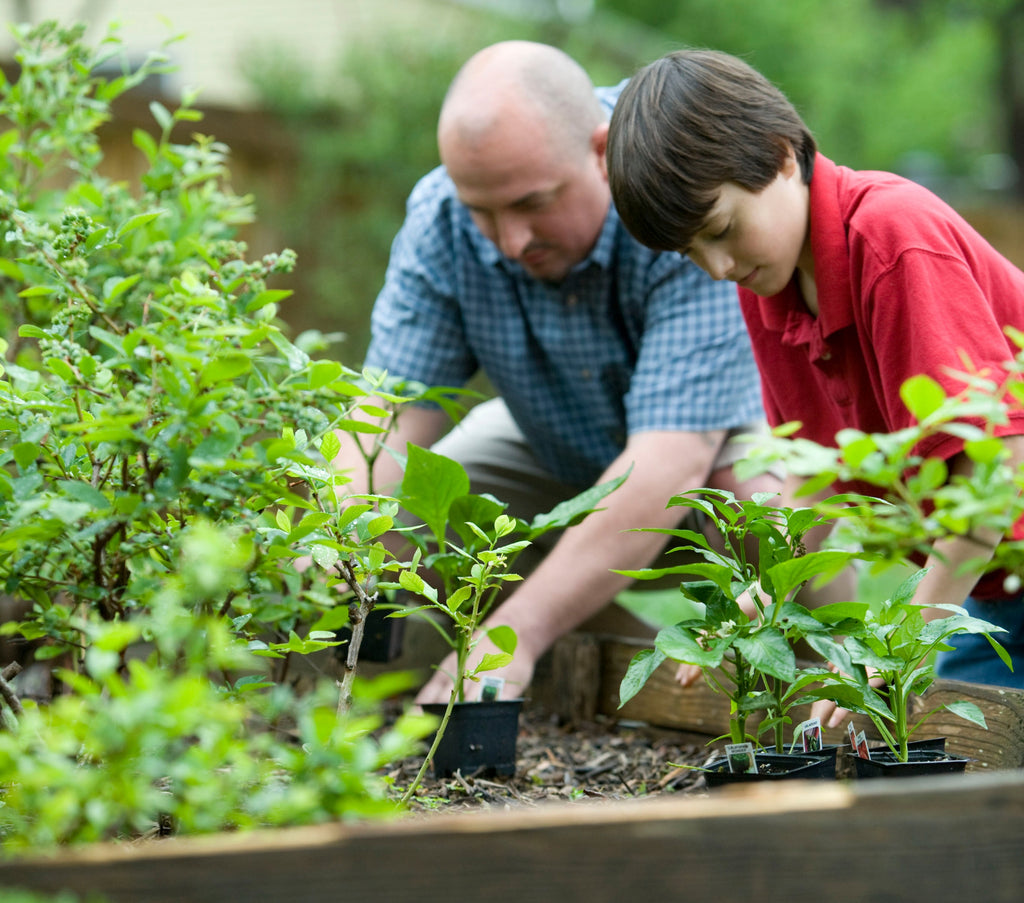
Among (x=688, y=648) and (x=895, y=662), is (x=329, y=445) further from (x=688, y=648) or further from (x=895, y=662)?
(x=895, y=662)

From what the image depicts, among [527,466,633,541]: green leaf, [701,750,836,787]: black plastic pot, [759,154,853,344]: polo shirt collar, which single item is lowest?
[701,750,836,787]: black plastic pot

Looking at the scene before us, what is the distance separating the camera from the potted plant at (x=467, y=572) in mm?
1300

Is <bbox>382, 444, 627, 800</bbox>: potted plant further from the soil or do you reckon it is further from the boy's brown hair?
the boy's brown hair

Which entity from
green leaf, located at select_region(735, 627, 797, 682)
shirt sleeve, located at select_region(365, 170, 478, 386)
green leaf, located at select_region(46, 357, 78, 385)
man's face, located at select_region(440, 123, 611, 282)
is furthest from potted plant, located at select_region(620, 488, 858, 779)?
shirt sleeve, located at select_region(365, 170, 478, 386)

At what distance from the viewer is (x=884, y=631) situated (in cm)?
127

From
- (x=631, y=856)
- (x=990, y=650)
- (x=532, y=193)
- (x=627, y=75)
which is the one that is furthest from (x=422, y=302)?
(x=627, y=75)

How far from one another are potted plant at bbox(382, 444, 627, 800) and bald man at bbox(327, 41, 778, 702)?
16cm

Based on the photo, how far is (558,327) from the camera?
2.64 metres

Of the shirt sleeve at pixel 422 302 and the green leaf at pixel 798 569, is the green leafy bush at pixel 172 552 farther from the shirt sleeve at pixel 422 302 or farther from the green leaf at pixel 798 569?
the shirt sleeve at pixel 422 302

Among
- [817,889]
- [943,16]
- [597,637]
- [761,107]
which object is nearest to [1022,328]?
[761,107]

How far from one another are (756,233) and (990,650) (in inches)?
42.0

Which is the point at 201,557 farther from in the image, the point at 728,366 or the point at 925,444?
the point at 728,366

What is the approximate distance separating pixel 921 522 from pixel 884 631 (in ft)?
1.77

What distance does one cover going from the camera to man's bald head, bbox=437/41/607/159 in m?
2.24
